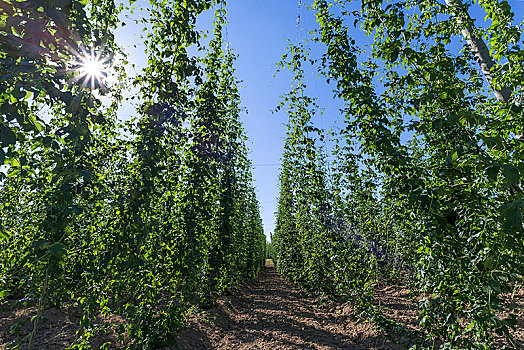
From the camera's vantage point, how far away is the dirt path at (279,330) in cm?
510

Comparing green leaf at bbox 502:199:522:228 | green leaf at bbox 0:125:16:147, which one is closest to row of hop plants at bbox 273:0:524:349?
green leaf at bbox 502:199:522:228

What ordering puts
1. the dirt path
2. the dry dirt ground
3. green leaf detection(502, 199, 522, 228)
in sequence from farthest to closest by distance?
the dirt path
the dry dirt ground
green leaf detection(502, 199, 522, 228)

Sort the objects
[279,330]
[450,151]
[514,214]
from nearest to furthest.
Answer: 1. [514,214]
2. [450,151]
3. [279,330]

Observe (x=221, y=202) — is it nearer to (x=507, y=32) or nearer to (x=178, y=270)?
(x=178, y=270)

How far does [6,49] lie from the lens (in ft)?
5.30

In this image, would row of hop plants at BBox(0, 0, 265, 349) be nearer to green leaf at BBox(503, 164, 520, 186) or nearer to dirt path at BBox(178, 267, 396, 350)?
dirt path at BBox(178, 267, 396, 350)

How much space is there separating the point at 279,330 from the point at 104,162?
4866 millimetres

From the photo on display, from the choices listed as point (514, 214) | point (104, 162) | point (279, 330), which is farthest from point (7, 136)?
point (279, 330)

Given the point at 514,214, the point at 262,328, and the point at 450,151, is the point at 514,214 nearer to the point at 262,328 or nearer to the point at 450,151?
the point at 450,151

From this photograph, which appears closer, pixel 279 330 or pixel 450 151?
pixel 450 151

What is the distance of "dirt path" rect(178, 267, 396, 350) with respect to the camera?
5.10 m

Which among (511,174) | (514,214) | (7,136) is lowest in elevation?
(514,214)

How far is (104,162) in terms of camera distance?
4.43m

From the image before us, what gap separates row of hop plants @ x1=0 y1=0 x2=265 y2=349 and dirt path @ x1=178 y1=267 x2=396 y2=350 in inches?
45.4
